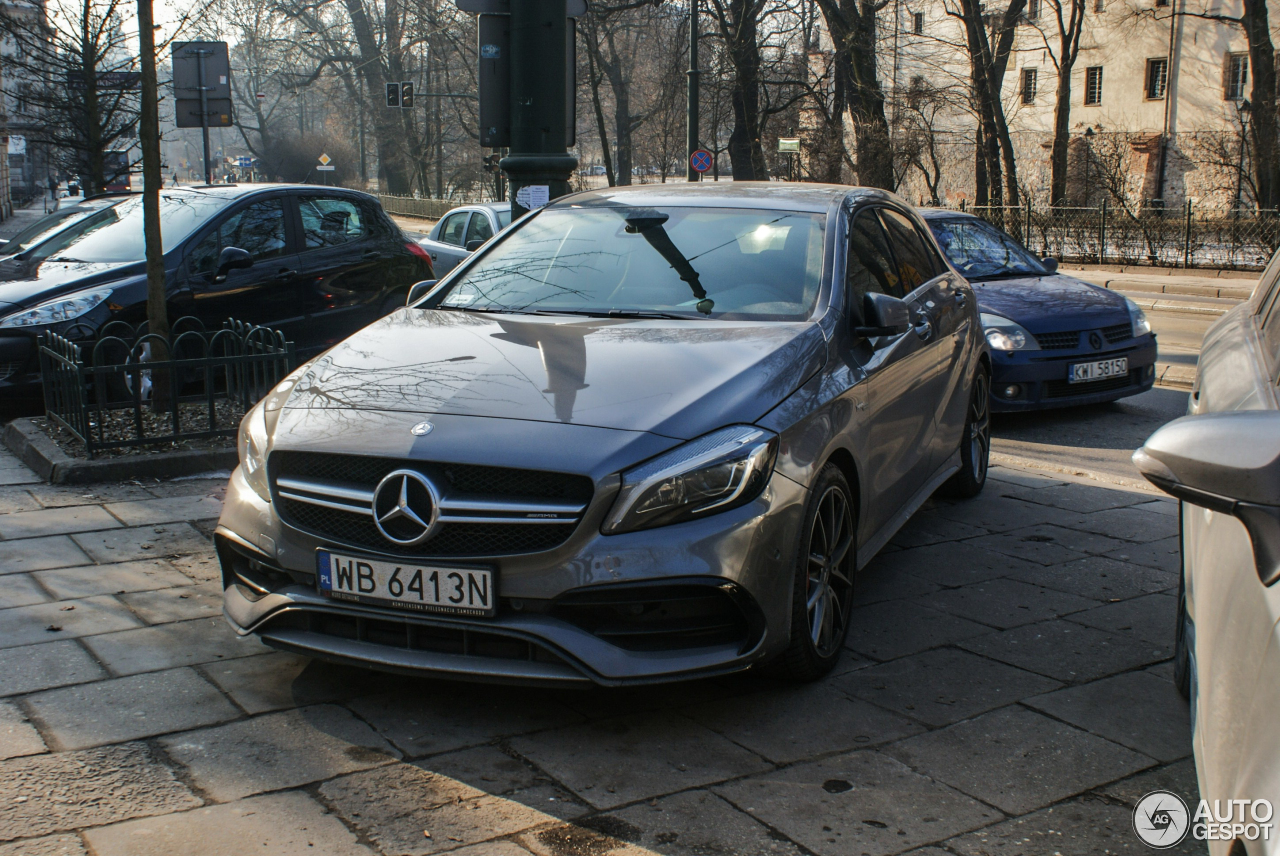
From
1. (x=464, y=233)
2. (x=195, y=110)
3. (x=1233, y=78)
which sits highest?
(x=1233, y=78)

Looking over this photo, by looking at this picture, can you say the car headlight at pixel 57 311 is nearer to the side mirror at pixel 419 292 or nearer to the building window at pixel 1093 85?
the side mirror at pixel 419 292

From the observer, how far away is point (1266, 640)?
167cm

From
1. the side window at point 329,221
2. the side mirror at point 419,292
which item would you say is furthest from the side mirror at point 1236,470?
the side window at point 329,221

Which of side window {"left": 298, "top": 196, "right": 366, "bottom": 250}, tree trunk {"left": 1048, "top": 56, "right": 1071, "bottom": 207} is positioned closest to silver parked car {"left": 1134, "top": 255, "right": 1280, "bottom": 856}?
side window {"left": 298, "top": 196, "right": 366, "bottom": 250}

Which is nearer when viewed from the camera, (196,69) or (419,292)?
(419,292)

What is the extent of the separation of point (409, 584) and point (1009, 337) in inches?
243

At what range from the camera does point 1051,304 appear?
345 inches

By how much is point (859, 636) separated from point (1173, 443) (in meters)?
2.52

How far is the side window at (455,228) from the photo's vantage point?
14695 millimetres

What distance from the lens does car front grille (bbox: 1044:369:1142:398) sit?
8383 mm

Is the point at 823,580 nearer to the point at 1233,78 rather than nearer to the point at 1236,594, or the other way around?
the point at 1236,594

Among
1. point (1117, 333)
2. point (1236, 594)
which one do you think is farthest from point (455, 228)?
point (1236, 594)

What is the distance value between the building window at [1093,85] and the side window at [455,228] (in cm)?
4176
